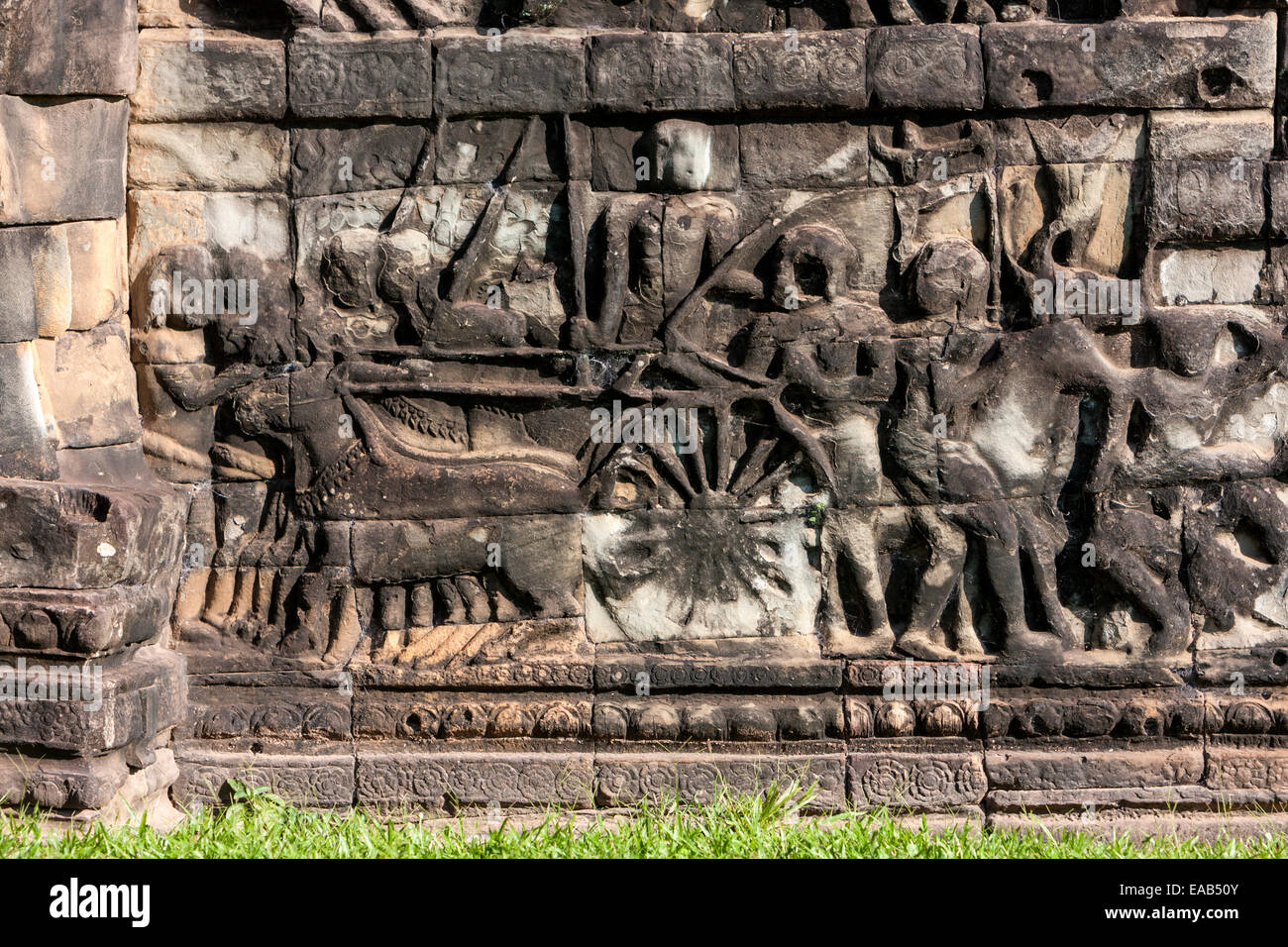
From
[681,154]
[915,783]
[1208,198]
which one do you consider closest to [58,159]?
[681,154]

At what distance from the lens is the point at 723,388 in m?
5.71

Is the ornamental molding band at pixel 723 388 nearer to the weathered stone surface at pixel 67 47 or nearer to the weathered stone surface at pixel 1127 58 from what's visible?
the weathered stone surface at pixel 1127 58

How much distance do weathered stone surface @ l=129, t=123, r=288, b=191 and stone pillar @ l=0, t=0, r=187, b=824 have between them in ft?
0.49

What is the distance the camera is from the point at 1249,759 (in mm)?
5629

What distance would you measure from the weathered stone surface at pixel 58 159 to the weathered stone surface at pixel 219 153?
18 centimetres

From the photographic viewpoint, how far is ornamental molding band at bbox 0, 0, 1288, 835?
5.62 metres

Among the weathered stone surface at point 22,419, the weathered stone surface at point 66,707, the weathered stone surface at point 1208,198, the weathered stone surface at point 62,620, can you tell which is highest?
the weathered stone surface at point 1208,198

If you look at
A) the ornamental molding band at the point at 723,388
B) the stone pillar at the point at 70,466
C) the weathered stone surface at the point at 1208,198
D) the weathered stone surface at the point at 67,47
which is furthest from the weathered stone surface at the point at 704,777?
the weathered stone surface at the point at 67,47

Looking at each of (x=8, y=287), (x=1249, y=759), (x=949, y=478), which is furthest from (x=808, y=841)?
(x=8, y=287)

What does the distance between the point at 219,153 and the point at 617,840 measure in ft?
11.2

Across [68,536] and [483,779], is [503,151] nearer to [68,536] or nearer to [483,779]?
[68,536]

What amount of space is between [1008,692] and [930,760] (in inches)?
17.9

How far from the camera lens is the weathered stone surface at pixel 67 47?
5.24 meters

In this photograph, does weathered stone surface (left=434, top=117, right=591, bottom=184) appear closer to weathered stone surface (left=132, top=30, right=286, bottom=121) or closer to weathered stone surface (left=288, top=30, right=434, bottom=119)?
weathered stone surface (left=288, top=30, right=434, bottom=119)
